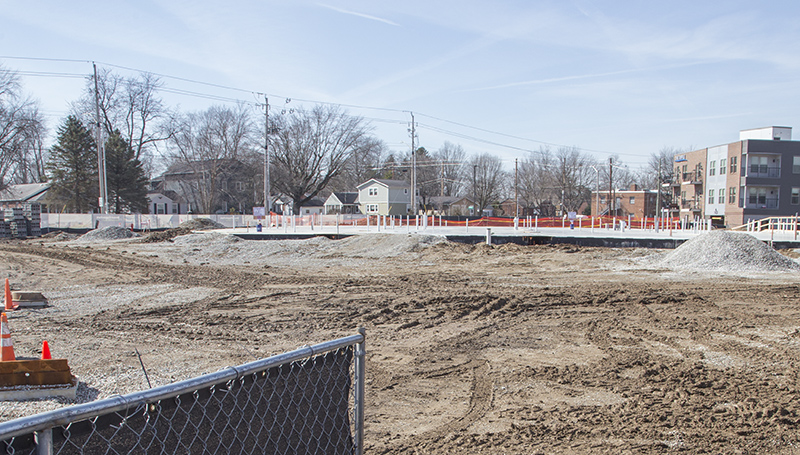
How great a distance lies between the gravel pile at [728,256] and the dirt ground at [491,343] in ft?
4.05

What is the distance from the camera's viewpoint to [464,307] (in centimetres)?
1148

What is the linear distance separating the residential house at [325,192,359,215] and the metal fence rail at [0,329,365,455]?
270 feet

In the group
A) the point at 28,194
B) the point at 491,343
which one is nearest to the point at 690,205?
the point at 491,343

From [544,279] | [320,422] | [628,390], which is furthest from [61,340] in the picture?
[544,279]

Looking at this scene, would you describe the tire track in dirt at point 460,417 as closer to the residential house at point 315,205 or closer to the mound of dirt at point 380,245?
the mound of dirt at point 380,245

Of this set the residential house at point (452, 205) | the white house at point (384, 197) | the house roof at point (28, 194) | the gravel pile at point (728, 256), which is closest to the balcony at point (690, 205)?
the residential house at point (452, 205)

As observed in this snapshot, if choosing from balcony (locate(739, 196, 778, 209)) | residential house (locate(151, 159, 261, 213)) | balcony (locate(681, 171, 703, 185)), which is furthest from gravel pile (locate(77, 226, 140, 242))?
balcony (locate(681, 171, 703, 185))

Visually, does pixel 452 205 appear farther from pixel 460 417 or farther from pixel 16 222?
pixel 460 417

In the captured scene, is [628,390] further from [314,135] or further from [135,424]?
[314,135]

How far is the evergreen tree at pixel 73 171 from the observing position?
181 feet

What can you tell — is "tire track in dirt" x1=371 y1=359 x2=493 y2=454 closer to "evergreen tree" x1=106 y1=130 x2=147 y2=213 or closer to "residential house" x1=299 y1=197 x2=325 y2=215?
"evergreen tree" x1=106 y1=130 x2=147 y2=213

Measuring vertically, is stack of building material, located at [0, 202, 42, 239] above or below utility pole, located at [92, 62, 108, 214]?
below

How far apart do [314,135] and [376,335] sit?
6489 cm

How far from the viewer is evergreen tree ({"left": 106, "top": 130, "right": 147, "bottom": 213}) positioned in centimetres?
5697
